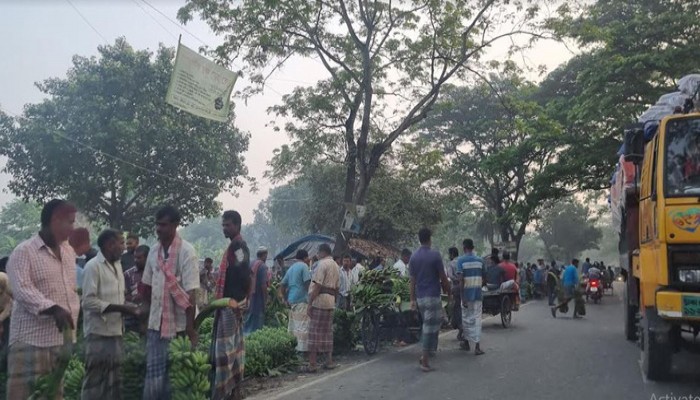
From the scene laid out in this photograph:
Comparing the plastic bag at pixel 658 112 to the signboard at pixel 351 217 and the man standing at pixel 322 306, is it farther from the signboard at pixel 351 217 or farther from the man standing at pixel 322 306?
the signboard at pixel 351 217

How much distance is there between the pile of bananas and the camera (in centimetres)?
518

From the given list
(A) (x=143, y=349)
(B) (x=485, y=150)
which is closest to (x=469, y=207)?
(B) (x=485, y=150)

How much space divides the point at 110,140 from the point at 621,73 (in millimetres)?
19074

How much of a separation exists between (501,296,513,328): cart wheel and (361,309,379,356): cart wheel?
17.7 feet

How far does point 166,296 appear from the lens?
5258 mm

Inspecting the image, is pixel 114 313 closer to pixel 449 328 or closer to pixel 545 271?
pixel 449 328

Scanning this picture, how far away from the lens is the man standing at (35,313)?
450cm

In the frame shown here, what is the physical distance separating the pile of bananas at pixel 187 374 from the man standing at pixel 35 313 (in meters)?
0.93

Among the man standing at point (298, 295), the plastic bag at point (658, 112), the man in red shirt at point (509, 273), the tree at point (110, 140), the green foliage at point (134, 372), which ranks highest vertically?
the tree at point (110, 140)

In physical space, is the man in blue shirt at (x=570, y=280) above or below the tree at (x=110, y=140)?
below

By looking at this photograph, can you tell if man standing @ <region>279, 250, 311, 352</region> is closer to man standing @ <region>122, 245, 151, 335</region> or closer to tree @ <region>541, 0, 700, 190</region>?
man standing @ <region>122, 245, 151, 335</region>

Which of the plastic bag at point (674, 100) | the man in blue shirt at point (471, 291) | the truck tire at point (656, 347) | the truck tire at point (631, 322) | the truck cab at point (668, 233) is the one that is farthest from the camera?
the truck tire at point (631, 322)

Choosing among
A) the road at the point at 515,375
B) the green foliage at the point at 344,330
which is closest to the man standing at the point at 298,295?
the green foliage at the point at 344,330

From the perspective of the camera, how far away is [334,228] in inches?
1323
